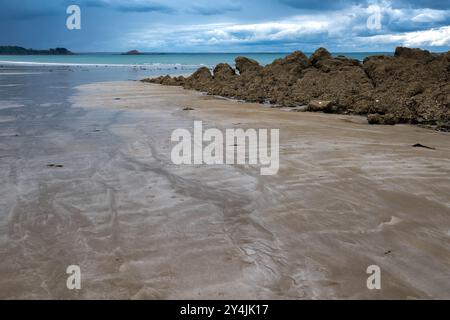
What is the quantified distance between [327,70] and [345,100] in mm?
8261

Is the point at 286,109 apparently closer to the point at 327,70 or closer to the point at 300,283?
the point at 327,70

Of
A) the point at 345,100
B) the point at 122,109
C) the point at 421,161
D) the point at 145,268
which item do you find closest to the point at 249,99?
the point at 345,100

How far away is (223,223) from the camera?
168 inches

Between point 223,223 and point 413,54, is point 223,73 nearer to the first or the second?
point 413,54

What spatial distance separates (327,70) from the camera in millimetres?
20891

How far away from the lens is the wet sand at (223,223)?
3156mm

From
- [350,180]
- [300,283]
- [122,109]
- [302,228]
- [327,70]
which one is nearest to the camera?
[300,283]

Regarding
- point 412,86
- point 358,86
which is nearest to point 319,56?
point 358,86

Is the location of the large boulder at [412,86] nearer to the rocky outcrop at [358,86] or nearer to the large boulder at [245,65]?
the rocky outcrop at [358,86]

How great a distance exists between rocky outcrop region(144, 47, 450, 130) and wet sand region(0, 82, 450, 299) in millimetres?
4264

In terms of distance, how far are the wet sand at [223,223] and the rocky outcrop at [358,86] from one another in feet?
14.0

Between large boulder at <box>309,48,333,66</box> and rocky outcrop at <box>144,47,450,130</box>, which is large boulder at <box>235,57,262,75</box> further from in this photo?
large boulder at <box>309,48,333,66</box>

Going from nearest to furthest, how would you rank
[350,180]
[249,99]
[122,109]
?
[350,180], [122,109], [249,99]

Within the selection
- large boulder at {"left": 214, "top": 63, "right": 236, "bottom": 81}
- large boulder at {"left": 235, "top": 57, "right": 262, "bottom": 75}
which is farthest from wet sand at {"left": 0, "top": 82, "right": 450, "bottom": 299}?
large boulder at {"left": 235, "top": 57, "right": 262, "bottom": 75}
